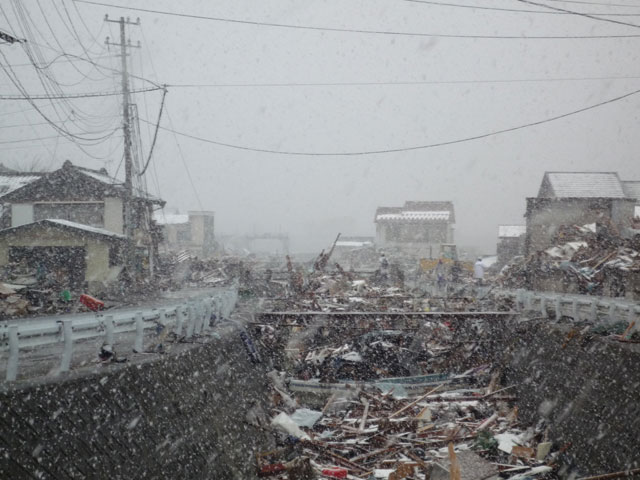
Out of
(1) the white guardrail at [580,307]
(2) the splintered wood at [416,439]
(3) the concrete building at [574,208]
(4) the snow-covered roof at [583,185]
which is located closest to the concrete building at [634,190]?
(3) the concrete building at [574,208]

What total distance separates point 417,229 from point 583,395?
1810 inches

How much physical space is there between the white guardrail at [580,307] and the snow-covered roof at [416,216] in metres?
38.4

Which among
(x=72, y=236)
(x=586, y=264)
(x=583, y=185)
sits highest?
(x=583, y=185)

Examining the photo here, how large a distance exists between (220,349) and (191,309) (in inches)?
51.9

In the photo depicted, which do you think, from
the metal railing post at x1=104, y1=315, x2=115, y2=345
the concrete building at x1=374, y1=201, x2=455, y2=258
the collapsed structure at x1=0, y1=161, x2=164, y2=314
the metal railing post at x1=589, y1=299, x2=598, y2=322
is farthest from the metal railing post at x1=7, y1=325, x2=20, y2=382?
the concrete building at x1=374, y1=201, x2=455, y2=258

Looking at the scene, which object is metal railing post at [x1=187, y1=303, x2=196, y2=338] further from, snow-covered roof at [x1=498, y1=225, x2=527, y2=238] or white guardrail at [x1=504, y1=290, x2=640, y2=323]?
snow-covered roof at [x1=498, y1=225, x2=527, y2=238]

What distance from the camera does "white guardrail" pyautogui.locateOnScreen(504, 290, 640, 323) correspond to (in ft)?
38.9

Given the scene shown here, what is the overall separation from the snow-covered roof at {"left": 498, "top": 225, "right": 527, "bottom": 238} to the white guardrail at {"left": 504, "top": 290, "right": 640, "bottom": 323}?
117 ft

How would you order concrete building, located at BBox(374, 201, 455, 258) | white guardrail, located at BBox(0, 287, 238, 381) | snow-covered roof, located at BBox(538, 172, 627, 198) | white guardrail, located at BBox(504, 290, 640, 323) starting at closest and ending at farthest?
white guardrail, located at BBox(0, 287, 238, 381), white guardrail, located at BBox(504, 290, 640, 323), snow-covered roof, located at BBox(538, 172, 627, 198), concrete building, located at BBox(374, 201, 455, 258)

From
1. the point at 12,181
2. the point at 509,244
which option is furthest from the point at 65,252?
the point at 509,244

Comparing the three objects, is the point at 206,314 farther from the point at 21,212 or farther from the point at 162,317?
the point at 21,212

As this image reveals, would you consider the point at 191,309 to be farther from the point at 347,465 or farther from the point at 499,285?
the point at 499,285

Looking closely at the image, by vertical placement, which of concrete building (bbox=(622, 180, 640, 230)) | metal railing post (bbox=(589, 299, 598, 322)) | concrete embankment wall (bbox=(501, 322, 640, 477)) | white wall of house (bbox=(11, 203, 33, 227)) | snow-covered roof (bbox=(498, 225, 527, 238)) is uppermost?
concrete building (bbox=(622, 180, 640, 230))

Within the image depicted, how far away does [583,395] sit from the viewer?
11.5 meters
